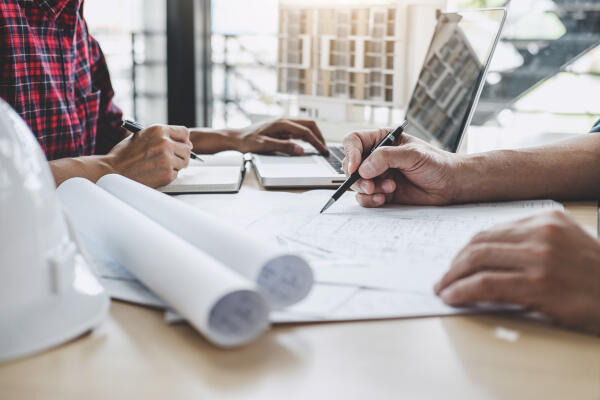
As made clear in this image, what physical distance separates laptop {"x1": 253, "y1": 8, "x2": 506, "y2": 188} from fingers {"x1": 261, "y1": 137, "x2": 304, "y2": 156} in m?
0.02

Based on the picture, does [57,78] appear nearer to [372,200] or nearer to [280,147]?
[280,147]

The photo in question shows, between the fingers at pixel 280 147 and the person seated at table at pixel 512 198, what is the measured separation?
0.33 meters

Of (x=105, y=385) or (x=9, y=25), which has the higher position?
(x=9, y=25)

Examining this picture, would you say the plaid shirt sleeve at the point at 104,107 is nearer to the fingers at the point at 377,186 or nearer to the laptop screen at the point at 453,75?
the laptop screen at the point at 453,75

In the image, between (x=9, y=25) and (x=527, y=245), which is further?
(x=9, y=25)

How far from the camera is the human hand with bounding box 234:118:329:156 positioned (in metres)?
1.31

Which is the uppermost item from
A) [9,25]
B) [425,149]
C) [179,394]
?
[9,25]

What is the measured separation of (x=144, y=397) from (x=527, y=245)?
32 centimetres

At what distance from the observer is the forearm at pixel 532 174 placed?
0.90 metres

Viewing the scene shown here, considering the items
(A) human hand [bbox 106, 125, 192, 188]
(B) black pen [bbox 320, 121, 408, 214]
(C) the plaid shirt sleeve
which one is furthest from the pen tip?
(C) the plaid shirt sleeve

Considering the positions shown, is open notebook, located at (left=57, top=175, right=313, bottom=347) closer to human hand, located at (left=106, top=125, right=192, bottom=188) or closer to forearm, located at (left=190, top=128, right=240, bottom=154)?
human hand, located at (left=106, top=125, right=192, bottom=188)

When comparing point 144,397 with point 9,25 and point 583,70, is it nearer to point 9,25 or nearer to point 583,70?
point 9,25

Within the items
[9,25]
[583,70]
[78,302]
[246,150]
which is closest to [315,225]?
[78,302]

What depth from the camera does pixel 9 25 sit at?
3.83 ft
